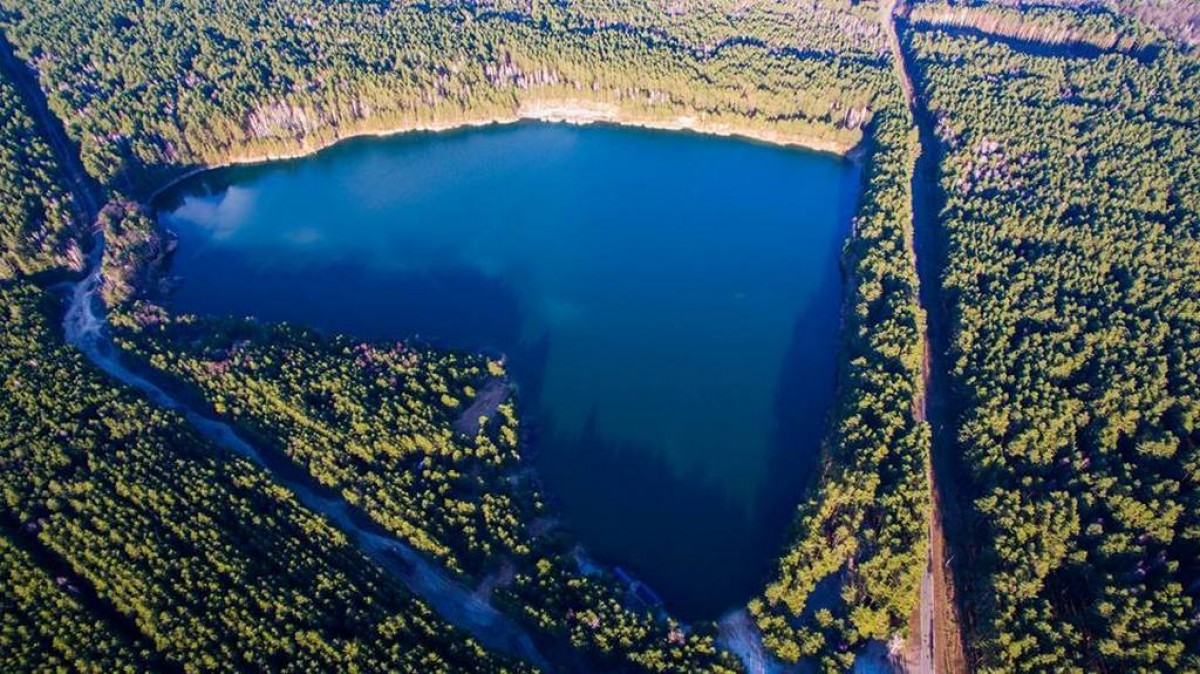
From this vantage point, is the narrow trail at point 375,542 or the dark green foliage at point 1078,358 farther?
the narrow trail at point 375,542

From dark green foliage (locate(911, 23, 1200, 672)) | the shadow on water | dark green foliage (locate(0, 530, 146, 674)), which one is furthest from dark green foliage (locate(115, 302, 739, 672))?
dark green foliage (locate(911, 23, 1200, 672))

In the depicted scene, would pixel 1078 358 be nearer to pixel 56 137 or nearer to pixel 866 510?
pixel 866 510

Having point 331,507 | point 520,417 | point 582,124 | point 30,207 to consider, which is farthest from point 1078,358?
point 30,207

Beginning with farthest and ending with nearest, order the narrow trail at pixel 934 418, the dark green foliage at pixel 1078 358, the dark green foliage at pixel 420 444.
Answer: the narrow trail at pixel 934 418, the dark green foliage at pixel 420 444, the dark green foliage at pixel 1078 358

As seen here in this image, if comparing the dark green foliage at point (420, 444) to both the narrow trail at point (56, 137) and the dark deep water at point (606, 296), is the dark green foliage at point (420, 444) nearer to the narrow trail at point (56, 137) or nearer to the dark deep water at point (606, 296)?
the dark deep water at point (606, 296)

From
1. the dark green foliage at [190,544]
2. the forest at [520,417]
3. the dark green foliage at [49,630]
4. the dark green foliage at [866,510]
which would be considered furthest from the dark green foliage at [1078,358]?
the dark green foliage at [49,630]
